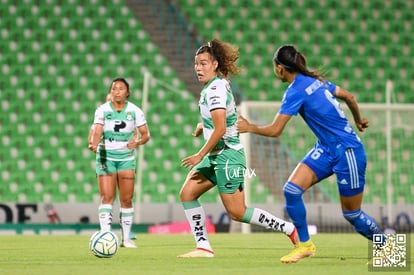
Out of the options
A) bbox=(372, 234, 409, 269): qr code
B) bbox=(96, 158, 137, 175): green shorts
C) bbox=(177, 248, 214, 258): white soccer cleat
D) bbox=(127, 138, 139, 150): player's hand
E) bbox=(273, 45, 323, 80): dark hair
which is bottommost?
bbox=(177, 248, 214, 258): white soccer cleat

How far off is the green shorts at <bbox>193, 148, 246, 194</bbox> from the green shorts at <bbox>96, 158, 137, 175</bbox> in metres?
2.95

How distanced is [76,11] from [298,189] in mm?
14969

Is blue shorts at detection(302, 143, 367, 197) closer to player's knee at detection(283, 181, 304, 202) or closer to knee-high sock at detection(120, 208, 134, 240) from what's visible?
player's knee at detection(283, 181, 304, 202)

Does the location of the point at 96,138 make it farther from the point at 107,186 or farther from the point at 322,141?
the point at 322,141

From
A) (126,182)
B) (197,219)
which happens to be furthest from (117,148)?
(197,219)

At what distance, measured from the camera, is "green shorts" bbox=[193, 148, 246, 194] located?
27.6 feet

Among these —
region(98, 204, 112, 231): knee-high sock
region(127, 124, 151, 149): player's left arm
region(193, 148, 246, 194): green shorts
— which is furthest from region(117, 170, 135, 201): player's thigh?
region(193, 148, 246, 194): green shorts

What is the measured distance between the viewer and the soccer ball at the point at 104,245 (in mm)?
8836

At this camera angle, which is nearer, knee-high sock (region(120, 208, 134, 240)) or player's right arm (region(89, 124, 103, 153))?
player's right arm (region(89, 124, 103, 153))

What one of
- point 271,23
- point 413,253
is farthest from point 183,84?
point 413,253

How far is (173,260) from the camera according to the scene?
8.55m

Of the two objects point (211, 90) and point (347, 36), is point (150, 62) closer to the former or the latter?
point (347, 36)

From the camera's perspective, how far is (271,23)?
23.0 metres

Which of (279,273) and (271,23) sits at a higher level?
(271,23)
